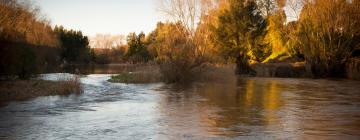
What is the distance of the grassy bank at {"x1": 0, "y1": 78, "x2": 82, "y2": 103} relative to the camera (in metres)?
23.9

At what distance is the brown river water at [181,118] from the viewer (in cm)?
1338

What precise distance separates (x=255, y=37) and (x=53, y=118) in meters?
43.9

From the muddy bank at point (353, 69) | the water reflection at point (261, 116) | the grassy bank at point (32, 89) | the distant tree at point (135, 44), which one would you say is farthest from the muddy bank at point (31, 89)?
the distant tree at point (135, 44)

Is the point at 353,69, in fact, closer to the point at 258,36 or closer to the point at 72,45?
the point at 258,36

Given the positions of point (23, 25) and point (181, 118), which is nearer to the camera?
point (181, 118)

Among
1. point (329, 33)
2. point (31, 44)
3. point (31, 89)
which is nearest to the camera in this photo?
point (31, 89)

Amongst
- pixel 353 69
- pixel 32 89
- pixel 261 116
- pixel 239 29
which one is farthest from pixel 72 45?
pixel 261 116

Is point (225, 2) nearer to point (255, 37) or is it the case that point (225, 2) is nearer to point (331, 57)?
point (255, 37)

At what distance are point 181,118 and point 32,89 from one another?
1275 cm

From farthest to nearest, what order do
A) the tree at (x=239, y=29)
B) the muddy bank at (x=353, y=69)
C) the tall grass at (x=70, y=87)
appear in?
the tree at (x=239, y=29)
the muddy bank at (x=353, y=69)
the tall grass at (x=70, y=87)

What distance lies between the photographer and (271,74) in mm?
51844

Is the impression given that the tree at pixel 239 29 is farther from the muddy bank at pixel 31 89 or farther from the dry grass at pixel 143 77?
the muddy bank at pixel 31 89

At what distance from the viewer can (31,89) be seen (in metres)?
26.0

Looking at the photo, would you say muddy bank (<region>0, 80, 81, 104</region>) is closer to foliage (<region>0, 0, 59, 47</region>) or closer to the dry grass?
foliage (<region>0, 0, 59, 47</region>)
